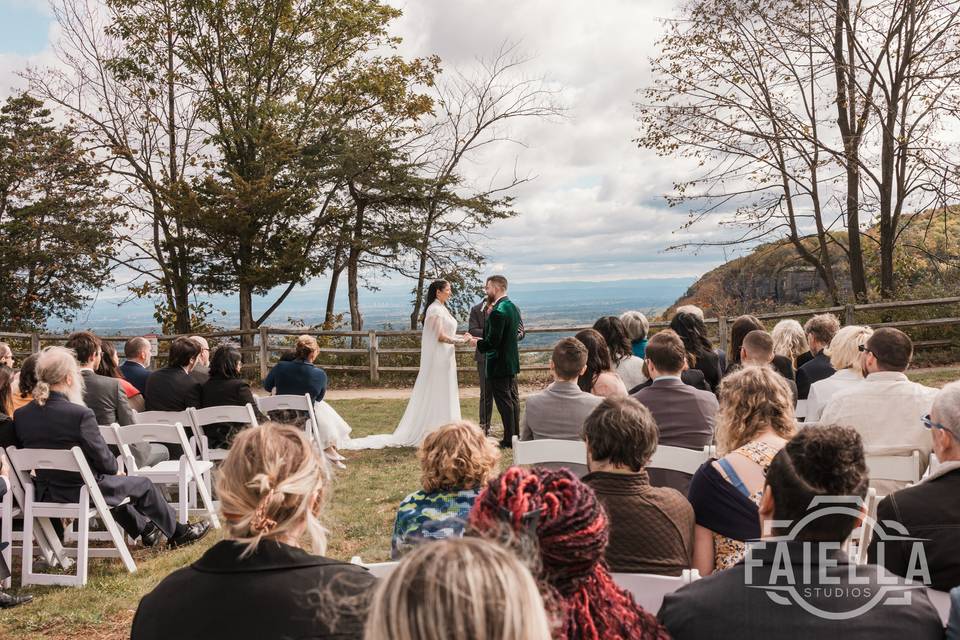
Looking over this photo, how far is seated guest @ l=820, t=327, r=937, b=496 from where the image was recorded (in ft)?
13.9

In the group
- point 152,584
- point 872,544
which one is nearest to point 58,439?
point 152,584

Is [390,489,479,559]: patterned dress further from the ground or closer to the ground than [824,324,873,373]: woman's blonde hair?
closer to the ground

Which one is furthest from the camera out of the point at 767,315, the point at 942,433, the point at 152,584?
the point at 767,315

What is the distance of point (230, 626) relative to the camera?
186 cm

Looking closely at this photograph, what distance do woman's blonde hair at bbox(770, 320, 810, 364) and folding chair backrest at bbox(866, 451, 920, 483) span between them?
118 inches

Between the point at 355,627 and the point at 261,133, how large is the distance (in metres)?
19.8

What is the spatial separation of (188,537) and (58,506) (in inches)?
42.3

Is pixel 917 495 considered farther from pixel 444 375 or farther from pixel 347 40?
pixel 347 40

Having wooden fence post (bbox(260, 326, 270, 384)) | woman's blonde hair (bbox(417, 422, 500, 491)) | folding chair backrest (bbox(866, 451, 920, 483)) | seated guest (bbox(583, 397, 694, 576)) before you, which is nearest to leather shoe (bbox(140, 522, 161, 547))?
woman's blonde hair (bbox(417, 422, 500, 491))

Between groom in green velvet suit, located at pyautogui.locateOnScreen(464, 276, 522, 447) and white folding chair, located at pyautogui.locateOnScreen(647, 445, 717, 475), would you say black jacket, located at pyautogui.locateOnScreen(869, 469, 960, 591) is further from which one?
groom in green velvet suit, located at pyautogui.locateOnScreen(464, 276, 522, 447)

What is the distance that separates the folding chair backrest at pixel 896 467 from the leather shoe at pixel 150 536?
15.3 feet

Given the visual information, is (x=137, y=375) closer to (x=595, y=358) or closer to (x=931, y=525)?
(x=595, y=358)

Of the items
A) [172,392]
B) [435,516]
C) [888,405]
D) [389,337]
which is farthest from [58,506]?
[389,337]

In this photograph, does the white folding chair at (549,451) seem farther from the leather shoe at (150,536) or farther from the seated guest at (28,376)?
the seated guest at (28,376)
